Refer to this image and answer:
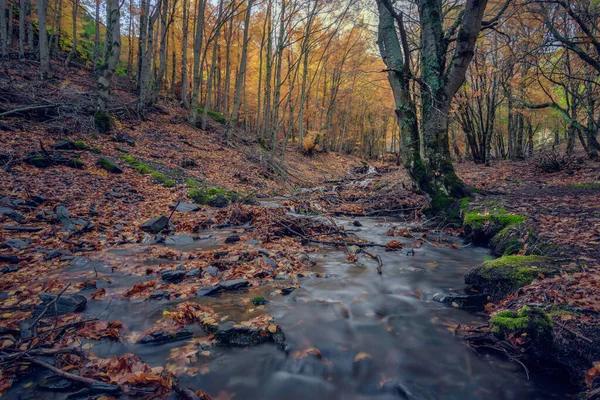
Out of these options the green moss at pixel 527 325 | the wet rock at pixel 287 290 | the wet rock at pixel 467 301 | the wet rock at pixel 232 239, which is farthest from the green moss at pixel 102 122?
the green moss at pixel 527 325

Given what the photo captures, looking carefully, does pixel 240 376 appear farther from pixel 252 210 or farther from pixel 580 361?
pixel 252 210

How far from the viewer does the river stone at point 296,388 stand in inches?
93.9

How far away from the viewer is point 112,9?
1113 cm

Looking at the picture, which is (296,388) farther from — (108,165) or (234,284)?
(108,165)

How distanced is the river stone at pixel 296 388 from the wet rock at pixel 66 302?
7.61ft

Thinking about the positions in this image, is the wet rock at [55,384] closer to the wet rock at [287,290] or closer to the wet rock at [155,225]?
the wet rock at [287,290]

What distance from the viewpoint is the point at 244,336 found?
2.99 meters

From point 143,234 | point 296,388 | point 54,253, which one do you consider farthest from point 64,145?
point 296,388

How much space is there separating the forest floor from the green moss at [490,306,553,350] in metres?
0.10

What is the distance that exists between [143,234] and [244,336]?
4225 mm

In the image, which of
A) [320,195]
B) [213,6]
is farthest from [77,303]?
[213,6]

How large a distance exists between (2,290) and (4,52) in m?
19.8

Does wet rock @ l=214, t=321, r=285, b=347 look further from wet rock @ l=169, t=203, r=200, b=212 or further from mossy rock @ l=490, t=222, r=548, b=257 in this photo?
wet rock @ l=169, t=203, r=200, b=212

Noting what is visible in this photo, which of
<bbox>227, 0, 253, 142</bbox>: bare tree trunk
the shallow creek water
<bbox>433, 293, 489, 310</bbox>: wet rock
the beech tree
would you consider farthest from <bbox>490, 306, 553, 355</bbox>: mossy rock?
<bbox>227, 0, 253, 142</bbox>: bare tree trunk
